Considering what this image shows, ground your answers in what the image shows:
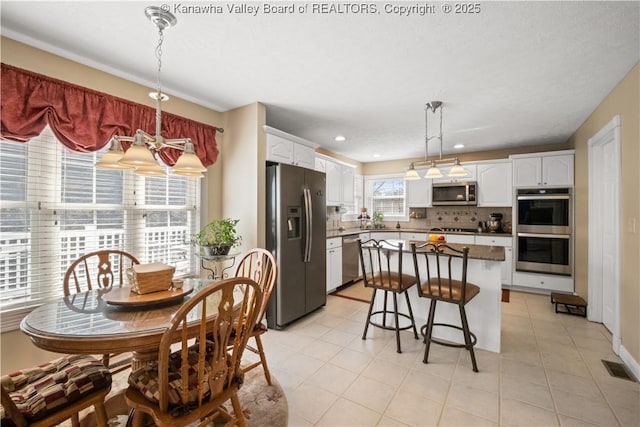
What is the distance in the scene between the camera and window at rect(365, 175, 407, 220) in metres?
6.00

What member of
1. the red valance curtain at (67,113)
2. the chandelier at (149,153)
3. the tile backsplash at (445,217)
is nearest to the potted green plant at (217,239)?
the red valance curtain at (67,113)

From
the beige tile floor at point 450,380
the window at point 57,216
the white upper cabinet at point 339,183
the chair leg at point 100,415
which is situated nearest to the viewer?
the chair leg at point 100,415

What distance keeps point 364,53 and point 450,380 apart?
102 inches

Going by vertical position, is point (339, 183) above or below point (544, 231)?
above

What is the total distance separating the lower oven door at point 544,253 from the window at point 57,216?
16.5 ft

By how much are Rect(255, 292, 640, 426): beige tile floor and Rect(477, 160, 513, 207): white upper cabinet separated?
225cm

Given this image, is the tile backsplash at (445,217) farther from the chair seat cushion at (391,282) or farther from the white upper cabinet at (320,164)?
the chair seat cushion at (391,282)

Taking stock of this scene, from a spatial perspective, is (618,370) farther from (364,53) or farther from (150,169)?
→ (150,169)

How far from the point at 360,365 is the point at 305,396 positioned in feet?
1.98

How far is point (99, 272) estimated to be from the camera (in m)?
2.08

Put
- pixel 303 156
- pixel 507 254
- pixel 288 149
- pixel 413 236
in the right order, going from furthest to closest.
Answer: pixel 413 236 → pixel 507 254 → pixel 303 156 → pixel 288 149

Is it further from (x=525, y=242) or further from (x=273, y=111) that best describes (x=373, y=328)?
(x=525, y=242)

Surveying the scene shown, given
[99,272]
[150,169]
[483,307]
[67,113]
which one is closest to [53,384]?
[99,272]

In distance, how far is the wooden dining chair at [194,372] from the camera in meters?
1.16
